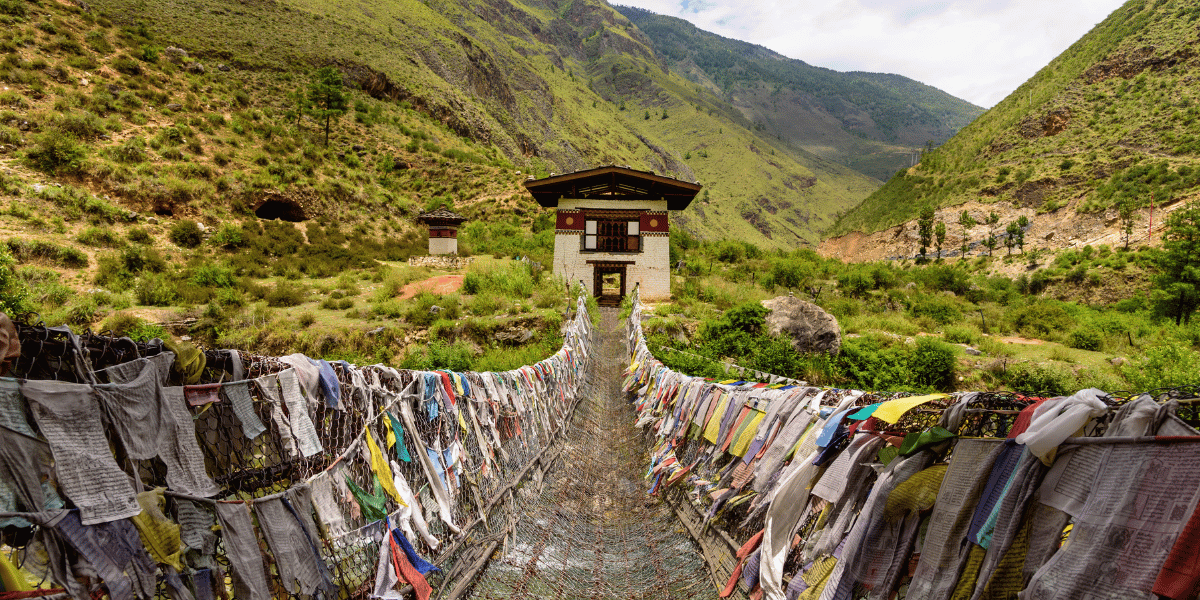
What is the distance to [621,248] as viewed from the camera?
25109 millimetres

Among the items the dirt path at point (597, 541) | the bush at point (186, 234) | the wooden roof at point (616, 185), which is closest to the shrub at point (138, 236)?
the bush at point (186, 234)

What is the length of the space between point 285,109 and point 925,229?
6798 centimetres

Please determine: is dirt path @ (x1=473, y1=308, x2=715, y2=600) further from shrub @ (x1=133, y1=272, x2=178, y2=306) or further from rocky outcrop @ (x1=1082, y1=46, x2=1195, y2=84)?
rocky outcrop @ (x1=1082, y1=46, x2=1195, y2=84)

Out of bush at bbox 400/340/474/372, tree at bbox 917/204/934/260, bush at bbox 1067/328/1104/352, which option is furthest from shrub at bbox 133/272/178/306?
tree at bbox 917/204/934/260

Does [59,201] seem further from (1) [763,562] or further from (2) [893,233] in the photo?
(2) [893,233]

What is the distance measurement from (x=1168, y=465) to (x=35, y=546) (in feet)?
16.1

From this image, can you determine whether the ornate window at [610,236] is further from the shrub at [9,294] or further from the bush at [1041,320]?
the shrub at [9,294]

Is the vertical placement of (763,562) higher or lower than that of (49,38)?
lower

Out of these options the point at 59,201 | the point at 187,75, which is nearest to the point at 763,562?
the point at 59,201

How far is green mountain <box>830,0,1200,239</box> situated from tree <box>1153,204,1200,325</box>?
2499 cm

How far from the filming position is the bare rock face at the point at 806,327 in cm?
1503

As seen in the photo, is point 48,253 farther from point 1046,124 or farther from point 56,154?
point 1046,124

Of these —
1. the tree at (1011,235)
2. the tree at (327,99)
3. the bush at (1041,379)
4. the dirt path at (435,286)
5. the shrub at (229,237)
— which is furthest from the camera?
the tree at (1011,235)

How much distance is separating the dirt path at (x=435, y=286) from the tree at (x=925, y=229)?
53.9m
